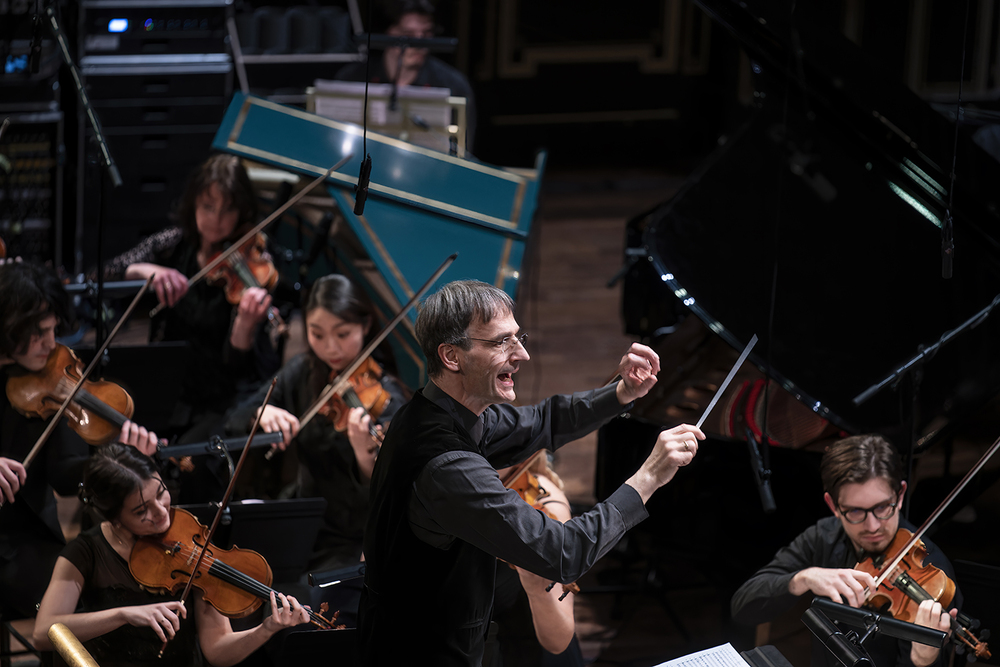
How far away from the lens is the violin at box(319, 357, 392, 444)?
3.09 m

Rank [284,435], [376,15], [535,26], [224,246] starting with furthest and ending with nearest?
[535,26], [376,15], [224,246], [284,435]

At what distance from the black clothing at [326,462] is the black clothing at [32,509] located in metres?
0.48

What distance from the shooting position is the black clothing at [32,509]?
9.46 ft

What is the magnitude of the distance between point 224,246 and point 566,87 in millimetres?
4641

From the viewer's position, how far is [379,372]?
10.5ft

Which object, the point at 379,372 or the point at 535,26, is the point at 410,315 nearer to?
the point at 379,372

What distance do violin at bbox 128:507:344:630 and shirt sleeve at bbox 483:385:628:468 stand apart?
0.59 meters

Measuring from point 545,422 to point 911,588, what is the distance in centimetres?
87

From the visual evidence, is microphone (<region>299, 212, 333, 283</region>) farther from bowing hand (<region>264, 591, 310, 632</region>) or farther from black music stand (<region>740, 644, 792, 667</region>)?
black music stand (<region>740, 644, 792, 667</region>)

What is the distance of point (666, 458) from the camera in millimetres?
2014

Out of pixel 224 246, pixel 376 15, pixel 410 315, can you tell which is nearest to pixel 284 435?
pixel 410 315

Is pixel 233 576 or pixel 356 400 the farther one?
pixel 356 400

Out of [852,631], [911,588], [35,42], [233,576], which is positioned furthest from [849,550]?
[35,42]

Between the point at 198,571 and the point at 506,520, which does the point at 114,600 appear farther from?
the point at 506,520
